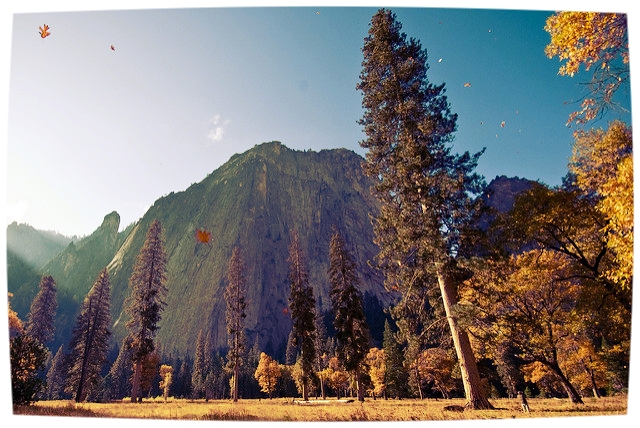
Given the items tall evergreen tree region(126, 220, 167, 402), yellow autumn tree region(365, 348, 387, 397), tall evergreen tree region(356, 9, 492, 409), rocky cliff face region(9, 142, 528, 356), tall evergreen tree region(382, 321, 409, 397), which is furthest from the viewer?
rocky cliff face region(9, 142, 528, 356)

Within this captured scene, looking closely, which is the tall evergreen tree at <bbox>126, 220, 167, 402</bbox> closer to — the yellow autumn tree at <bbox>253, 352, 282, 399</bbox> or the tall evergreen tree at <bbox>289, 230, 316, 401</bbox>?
the tall evergreen tree at <bbox>289, 230, 316, 401</bbox>

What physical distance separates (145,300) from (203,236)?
13537cm

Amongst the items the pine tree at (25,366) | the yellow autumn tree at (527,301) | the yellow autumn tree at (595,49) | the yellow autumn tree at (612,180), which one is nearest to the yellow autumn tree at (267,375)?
the pine tree at (25,366)

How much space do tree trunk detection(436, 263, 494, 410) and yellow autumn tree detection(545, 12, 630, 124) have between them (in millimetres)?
6855

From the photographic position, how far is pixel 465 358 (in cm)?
1076

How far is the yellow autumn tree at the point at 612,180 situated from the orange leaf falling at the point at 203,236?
154543mm

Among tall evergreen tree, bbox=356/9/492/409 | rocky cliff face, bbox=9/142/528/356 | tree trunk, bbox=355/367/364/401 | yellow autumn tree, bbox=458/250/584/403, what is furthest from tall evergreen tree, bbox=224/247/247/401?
rocky cliff face, bbox=9/142/528/356

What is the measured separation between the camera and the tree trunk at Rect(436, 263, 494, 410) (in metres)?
10.3

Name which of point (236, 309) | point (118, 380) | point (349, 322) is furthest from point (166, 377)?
point (349, 322)

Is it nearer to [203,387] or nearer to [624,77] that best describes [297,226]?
[203,387]

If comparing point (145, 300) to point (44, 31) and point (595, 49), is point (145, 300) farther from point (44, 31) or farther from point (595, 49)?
point (595, 49)

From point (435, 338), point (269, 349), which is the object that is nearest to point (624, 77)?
point (435, 338)

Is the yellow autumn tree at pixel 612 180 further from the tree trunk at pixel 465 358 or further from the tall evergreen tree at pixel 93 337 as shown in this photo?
the tall evergreen tree at pixel 93 337

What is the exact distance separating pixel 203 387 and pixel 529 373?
66.9 metres
